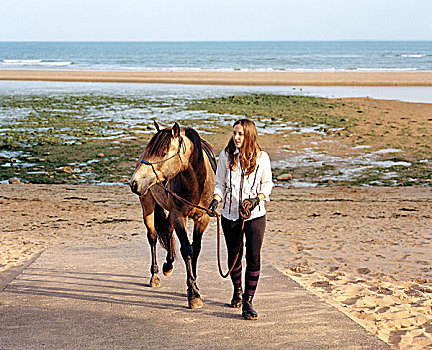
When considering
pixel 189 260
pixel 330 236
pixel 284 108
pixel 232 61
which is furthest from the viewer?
pixel 232 61

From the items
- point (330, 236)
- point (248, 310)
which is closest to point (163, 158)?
point (248, 310)

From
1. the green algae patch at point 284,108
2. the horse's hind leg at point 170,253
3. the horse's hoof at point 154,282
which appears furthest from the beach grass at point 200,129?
the horse's hoof at point 154,282

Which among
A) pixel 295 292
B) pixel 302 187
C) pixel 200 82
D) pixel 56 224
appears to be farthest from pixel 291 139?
pixel 200 82

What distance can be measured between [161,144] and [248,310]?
1.67m

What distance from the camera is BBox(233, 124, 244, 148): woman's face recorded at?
186 inches

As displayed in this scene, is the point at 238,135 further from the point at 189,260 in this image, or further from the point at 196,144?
the point at 189,260

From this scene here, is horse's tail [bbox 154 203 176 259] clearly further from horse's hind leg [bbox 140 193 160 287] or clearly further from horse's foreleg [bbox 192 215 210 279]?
horse's foreleg [bbox 192 215 210 279]

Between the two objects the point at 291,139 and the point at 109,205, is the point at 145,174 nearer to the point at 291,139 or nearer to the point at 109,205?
the point at 109,205

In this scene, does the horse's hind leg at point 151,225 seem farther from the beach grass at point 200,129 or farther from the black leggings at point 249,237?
the beach grass at point 200,129

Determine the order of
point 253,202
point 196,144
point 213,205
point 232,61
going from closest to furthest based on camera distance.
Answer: point 253,202 → point 213,205 → point 196,144 → point 232,61

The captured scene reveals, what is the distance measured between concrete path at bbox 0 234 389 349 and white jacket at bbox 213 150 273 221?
0.99 meters

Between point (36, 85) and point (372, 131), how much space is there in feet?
91.2

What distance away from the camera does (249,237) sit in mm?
4875

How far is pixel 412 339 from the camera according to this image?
4688 mm
